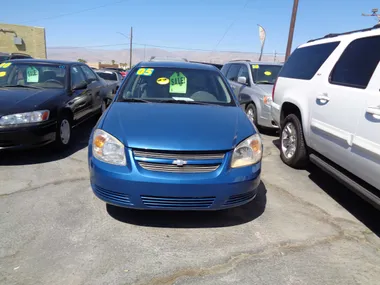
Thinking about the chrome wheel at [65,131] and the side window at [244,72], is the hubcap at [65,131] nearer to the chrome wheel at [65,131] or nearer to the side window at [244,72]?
the chrome wheel at [65,131]

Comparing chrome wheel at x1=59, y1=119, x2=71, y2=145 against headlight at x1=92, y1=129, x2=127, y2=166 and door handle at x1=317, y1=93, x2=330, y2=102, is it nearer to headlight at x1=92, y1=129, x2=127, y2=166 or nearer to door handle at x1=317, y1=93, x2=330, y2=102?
headlight at x1=92, y1=129, x2=127, y2=166

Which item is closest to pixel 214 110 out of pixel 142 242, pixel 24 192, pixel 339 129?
pixel 339 129

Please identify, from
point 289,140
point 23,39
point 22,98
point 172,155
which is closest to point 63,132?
point 22,98

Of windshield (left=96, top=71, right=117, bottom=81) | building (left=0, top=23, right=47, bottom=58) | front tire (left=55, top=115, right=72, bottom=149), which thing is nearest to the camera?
front tire (left=55, top=115, right=72, bottom=149)

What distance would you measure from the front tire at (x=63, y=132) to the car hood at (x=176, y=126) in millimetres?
1744

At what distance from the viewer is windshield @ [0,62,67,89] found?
5363 mm

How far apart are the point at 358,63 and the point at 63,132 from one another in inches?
169

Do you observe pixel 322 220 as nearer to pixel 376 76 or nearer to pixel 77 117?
pixel 376 76

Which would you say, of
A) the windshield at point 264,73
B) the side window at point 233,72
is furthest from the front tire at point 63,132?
the side window at point 233,72

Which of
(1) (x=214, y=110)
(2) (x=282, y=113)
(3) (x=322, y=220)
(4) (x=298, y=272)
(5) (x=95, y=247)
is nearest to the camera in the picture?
(4) (x=298, y=272)

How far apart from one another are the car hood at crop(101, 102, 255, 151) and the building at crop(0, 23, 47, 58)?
40.5 metres

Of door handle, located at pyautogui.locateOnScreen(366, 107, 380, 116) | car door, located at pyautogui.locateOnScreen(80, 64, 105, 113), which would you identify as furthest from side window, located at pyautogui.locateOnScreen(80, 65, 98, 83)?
door handle, located at pyautogui.locateOnScreen(366, 107, 380, 116)

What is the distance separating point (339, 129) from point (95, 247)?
274 cm

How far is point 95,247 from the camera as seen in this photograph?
2633 millimetres
